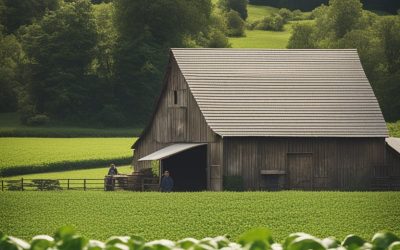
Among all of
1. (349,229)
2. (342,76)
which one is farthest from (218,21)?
(349,229)

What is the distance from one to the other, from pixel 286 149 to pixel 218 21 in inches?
3470

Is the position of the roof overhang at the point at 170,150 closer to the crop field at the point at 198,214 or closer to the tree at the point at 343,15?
the crop field at the point at 198,214

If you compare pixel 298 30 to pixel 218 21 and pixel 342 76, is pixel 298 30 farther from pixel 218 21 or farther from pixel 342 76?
pixel 342 76

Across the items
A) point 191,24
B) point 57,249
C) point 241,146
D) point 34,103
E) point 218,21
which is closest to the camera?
point 57,249

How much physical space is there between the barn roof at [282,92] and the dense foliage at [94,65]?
37.5 metres

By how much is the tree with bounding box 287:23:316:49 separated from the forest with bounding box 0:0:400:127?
8.48m

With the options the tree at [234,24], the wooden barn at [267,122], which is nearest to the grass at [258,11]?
the tree at [234,24]

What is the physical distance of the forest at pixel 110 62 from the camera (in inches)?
3332

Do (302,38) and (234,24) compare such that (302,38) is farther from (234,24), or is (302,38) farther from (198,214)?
(198,214)

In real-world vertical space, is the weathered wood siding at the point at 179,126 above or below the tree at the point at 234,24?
below

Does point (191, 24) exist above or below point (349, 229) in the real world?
above

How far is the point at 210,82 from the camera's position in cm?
4341

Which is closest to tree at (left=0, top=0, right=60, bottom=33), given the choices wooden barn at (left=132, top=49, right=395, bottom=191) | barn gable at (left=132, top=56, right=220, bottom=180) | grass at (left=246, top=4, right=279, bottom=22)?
grass at (left=246, top=4, right=279, bottom=22)

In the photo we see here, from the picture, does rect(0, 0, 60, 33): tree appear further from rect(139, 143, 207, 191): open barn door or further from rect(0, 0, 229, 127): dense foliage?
rect(139, 143, 207, 191): open barn door
